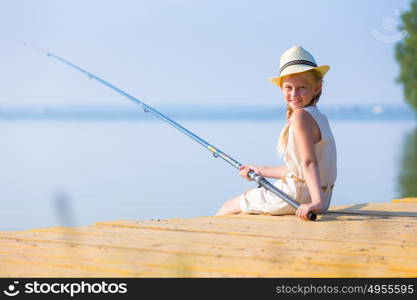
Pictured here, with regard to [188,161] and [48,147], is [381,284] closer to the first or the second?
[188,161]

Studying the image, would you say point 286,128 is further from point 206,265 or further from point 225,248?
point 206,265

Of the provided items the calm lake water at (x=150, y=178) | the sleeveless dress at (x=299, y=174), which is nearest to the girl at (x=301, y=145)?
the sleeveless dress at (x=299, y=174)

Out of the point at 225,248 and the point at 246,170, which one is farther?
the point at 246,170

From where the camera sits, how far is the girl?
5168mm

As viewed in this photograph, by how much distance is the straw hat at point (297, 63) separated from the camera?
17.3 feet

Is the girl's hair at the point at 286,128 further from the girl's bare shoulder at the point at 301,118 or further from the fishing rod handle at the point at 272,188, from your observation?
the fishing rod handle at the point at 272,188

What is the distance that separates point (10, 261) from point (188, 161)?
11771 millimetres

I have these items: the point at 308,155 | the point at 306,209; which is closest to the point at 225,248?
the point at 306,209

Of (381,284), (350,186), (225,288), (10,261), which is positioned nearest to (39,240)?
(10,261)

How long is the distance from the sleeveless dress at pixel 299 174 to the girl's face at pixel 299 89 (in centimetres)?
7

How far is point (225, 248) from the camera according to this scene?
412 centimetres

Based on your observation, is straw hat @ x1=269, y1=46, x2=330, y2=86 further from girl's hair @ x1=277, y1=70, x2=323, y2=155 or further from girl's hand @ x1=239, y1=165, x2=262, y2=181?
girl's hand @ x1=239, y1=165, x2=262, y2=181

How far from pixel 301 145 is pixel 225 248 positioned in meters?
1.20

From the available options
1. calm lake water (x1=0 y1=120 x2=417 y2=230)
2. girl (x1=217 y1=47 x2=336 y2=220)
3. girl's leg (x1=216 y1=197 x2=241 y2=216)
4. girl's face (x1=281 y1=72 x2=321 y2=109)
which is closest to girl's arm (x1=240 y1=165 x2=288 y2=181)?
girl (x1=217 y1=47 x2=336 y2=220)
